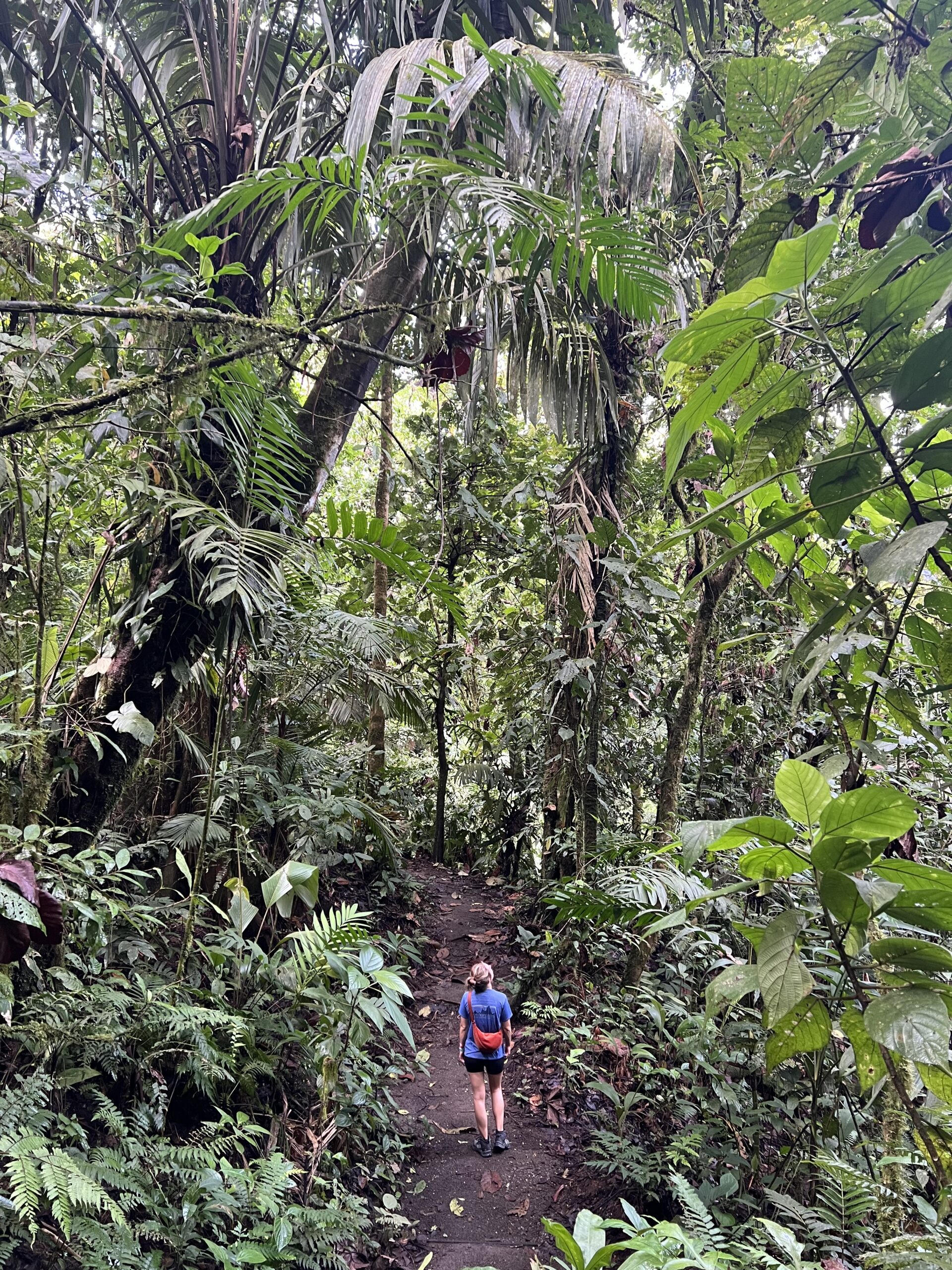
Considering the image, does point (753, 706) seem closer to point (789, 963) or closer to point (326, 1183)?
point (326, 1183)

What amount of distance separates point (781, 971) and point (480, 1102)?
3276mm

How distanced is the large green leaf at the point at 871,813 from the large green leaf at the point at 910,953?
12 cm

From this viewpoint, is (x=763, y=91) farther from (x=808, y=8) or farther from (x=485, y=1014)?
(x=485, y=1014)

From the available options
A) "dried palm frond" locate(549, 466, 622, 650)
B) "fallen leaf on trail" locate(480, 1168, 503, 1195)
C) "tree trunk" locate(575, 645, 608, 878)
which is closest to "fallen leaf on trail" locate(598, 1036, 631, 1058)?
"fallen leaf on trail" locate(480, 1168, 503, 1195)

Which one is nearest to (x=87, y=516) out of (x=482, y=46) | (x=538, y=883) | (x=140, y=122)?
(x=140, y=122)

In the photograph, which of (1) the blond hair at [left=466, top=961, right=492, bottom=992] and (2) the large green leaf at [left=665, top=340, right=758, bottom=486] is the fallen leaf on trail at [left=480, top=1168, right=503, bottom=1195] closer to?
(1) the blond hair at [left=466, top=961, right=492, bottom=992]

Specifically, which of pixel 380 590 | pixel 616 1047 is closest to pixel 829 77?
pixel 616 1047

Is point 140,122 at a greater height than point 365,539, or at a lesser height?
greater

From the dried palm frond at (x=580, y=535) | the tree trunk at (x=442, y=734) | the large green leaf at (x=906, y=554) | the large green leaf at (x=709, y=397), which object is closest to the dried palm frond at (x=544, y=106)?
the large green leaf at (x=709, y=397)

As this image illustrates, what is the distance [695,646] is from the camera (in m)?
3.31

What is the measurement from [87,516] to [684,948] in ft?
10.7

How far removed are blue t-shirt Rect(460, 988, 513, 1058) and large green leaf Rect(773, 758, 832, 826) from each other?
3.20 meters

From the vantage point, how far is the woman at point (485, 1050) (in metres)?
3.51

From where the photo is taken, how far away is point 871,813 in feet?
2.71
